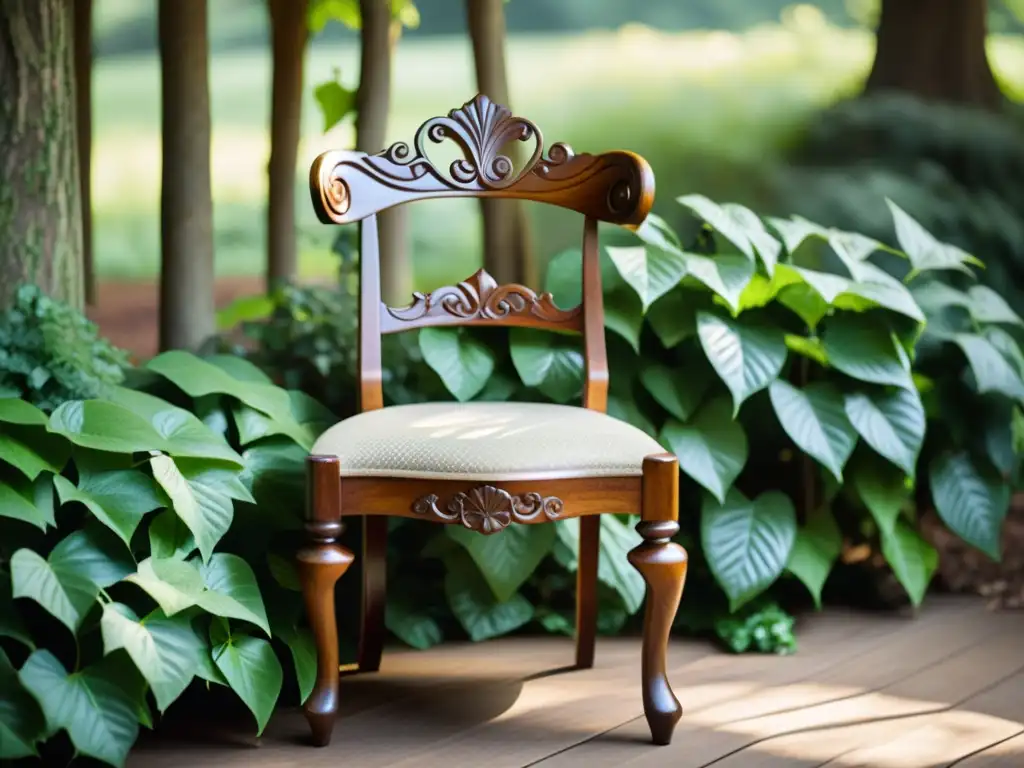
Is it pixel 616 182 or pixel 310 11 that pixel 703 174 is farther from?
pixel 616 182

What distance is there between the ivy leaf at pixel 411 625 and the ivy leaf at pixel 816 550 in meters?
0.76

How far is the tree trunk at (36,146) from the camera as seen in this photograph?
229cm

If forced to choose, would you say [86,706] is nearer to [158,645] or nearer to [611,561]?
[158,645]

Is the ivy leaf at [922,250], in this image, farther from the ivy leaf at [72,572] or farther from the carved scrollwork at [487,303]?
the ivy leaf at [72,572]

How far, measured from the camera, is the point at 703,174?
3850mm

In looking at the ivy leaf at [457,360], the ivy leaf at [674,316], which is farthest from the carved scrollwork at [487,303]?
the ivy leaf at [674,316]

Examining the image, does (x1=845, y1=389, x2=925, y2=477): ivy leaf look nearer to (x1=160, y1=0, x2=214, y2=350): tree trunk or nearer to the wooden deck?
the wooden deck

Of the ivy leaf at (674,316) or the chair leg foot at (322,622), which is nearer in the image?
the chair leg foot at (322,622)

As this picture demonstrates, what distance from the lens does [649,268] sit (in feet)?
7.99

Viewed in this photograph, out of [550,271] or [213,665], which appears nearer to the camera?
[213,665]

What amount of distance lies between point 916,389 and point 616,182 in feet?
2.86

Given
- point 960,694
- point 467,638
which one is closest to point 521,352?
point 467,638

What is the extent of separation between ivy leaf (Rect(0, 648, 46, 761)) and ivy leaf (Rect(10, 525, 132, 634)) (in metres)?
0.10

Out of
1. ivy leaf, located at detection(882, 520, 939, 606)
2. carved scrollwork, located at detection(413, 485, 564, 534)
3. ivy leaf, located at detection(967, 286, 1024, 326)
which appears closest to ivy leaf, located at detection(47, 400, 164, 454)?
carved scrollwork, located at detection(413, 485, 564, 534)
